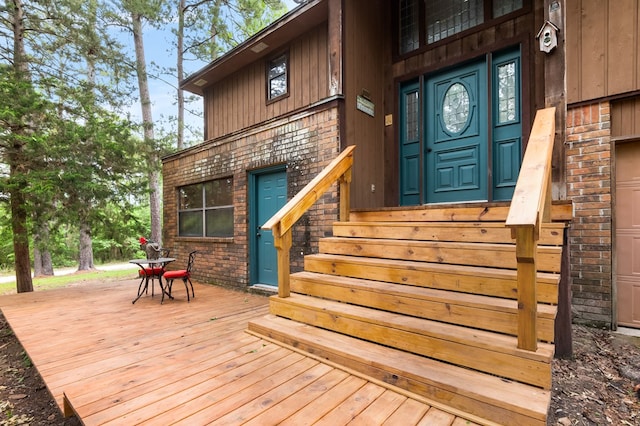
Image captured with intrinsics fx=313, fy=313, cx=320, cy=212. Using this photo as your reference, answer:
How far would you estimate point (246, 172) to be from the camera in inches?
211

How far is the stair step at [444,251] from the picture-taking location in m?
2.17

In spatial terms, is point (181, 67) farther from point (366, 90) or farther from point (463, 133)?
point (463, 133)

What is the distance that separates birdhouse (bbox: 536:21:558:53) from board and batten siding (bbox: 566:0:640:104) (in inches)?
34.4

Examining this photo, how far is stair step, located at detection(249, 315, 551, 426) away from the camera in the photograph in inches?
59.9

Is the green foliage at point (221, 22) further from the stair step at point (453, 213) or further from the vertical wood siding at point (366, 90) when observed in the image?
the stair step at point (453, 213)

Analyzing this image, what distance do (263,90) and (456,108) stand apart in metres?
3.66

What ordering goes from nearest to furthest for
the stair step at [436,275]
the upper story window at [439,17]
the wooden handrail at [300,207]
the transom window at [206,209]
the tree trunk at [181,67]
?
the stair step at [436,275], the wooden handrail at [300,207], the upper story window at [439,17], the transom window at [206,209], the tree trunk at [181,67]

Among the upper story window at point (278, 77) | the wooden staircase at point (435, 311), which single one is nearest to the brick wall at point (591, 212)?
the wooden staircase at point (435, 311)

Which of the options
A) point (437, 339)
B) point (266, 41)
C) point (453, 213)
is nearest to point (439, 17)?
point (266, 41)

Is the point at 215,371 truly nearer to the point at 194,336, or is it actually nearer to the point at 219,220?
the point at 194,336

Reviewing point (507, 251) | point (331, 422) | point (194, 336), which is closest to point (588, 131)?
point (507, 251)

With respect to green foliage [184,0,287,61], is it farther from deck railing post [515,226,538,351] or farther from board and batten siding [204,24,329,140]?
deck railing post [515,226,538,351]

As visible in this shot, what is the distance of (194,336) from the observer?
2.95m

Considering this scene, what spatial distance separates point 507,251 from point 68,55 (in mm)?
9551
